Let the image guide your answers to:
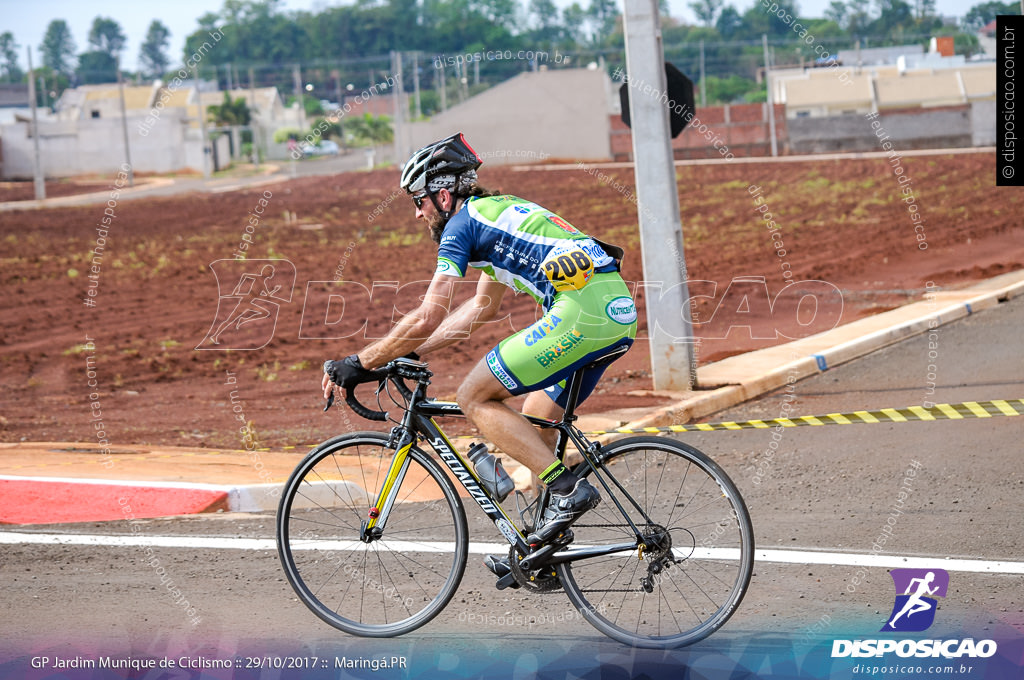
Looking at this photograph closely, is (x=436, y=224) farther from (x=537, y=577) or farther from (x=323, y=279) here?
(x=323, y=279)

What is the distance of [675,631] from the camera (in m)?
4.62

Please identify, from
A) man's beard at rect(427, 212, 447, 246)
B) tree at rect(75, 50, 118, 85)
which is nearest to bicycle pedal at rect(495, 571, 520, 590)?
man's beard at rect(427, 212, 447, 246)

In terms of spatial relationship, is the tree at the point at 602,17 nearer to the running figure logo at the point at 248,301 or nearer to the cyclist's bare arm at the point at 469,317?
the running figure logo at the point at 248,301

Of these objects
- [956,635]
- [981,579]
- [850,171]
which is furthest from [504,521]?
[850,171]

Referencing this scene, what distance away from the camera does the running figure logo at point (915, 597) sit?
4.61 m

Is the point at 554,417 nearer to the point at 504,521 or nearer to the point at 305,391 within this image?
the point at 504,521

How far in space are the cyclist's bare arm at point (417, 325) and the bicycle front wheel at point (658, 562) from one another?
0.90 meters

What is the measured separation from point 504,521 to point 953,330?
8.83 meters

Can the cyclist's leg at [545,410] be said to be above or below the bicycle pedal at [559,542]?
above

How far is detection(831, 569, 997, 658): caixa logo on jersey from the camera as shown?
4352 millimetres

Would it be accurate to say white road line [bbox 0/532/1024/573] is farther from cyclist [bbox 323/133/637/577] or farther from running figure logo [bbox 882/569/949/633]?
cyclist [bbox 323/133/637/577]

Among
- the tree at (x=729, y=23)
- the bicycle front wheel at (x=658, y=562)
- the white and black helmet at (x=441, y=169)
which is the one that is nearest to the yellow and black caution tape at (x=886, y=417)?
the bicycle front wheel at (x=658, y=562)

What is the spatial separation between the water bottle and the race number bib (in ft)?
2.63

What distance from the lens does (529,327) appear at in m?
4.47
